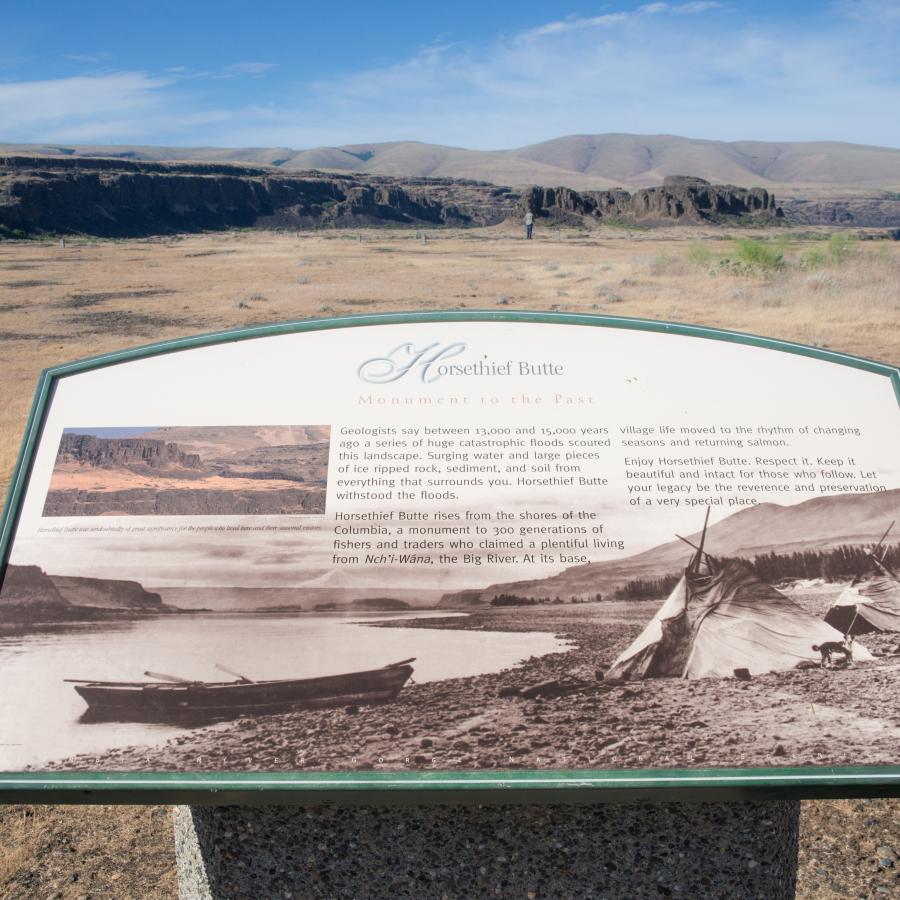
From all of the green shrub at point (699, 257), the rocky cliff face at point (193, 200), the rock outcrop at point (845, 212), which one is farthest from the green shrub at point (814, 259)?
the rock outcrop at point (845, 212)

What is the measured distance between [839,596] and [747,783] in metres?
0.58

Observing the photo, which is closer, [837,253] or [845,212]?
[837,253]

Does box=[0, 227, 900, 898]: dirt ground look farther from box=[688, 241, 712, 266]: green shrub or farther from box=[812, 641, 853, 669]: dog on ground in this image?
box=[812, 641, 853, 669]: dog on ground

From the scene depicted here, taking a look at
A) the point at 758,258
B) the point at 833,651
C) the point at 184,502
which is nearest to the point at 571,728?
the point at 833,651

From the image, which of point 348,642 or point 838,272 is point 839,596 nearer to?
point 348,642

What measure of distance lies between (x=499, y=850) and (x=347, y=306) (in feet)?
49.3

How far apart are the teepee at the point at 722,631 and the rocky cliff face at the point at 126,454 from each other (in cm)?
132

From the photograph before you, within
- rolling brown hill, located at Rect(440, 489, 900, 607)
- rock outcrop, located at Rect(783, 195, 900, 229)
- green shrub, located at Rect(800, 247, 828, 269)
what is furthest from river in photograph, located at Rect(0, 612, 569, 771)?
rock outcrop, located at Rect(783, 195, 900, 229)

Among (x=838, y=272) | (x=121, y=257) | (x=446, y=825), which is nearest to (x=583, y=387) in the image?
(x=446, y=825)

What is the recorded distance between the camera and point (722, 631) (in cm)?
208

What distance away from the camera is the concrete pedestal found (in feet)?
7.22

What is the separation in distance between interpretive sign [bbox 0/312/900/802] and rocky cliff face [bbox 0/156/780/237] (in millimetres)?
58652

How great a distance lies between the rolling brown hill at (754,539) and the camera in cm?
215

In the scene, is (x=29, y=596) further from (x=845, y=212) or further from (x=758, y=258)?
(x=845, y=212)
